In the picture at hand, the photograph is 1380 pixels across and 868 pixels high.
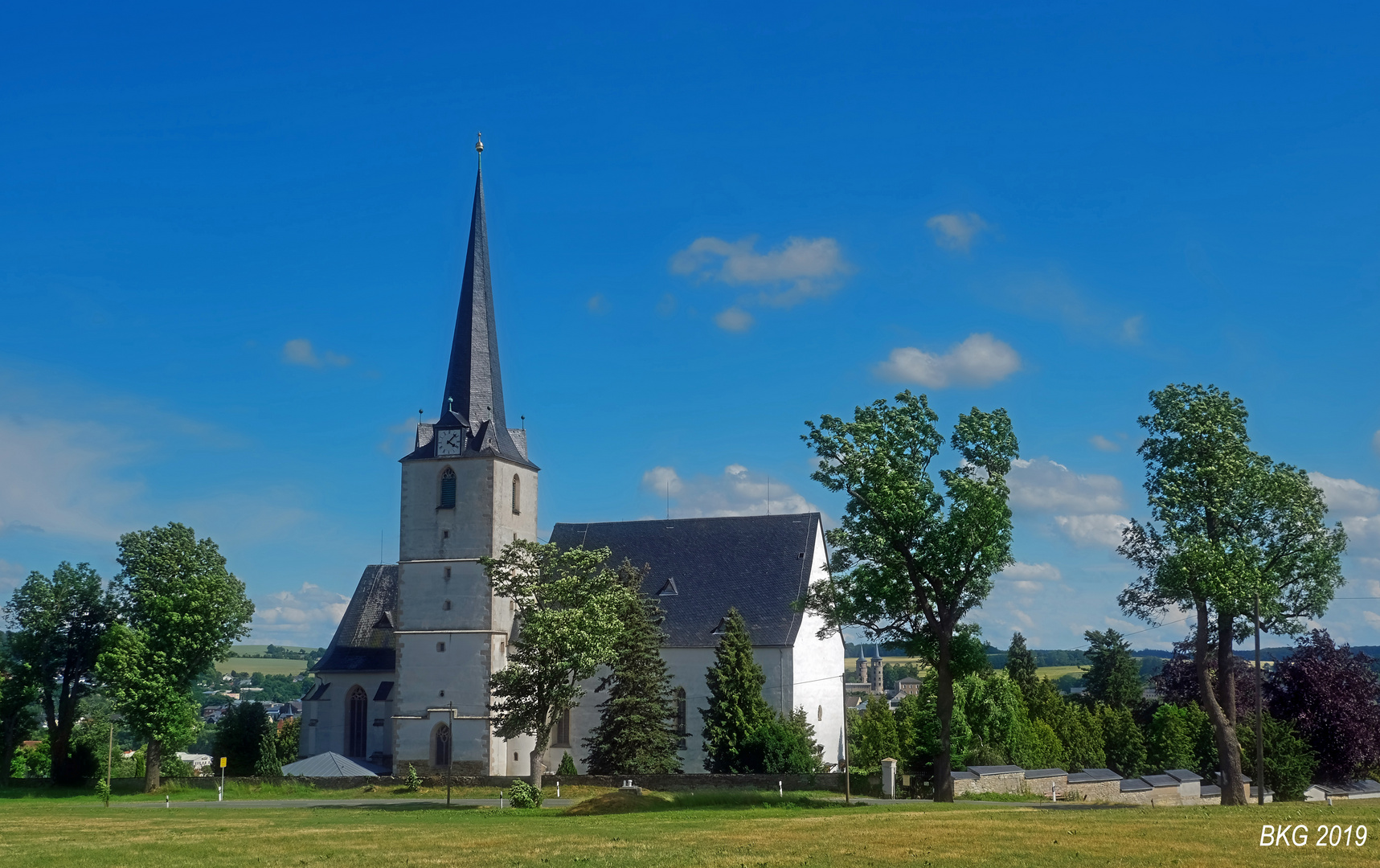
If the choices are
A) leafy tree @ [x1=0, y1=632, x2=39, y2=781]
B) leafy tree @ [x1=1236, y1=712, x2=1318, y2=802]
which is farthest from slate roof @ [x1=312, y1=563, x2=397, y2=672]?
leafy tree @ [x1=1236, y1=712, x2=1318, y2=802]

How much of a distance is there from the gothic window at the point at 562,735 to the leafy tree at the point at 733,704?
29.5 feet

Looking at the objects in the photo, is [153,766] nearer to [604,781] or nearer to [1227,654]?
[604,781]

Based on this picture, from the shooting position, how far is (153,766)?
5219 centimetres

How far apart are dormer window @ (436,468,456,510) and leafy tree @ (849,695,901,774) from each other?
21.6 m

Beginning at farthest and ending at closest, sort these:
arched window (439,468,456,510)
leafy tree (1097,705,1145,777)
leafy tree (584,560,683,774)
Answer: leafy tree (1097,705,1145,777), arched window (439,468,456,510), leafy tree (584,560,683,774)

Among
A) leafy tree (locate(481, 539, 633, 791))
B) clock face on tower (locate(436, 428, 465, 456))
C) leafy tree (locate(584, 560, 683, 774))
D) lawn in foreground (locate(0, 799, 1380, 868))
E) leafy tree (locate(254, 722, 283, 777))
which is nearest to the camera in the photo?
lawn in foreground (locate(0, 799, 1380, 868))

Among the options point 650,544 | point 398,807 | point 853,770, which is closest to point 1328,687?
point 853,770

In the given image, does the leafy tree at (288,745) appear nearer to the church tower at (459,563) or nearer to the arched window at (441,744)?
the church tower at (459,563)

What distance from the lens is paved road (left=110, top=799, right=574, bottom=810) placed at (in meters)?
42.6

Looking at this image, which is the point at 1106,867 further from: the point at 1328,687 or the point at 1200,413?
the point at 1328,687

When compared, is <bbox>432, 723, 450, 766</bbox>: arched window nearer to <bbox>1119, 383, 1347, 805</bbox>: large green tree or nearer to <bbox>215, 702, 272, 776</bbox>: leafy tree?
<bbox>215, 702, 272, 776</bbox>: leafy tree

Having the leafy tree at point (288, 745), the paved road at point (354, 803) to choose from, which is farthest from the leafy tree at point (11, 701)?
the paved road at point (354, 803)

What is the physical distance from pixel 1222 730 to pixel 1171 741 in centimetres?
2494

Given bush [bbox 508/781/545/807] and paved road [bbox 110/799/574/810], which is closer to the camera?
bush [bbox 508/781/545/807]
